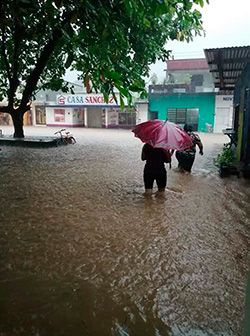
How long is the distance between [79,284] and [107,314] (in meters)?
0.60

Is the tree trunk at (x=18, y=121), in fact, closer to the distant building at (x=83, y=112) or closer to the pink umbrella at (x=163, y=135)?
the pink umbrella at (x=163, y=135)

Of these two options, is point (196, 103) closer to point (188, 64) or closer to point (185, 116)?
point (185, 116)

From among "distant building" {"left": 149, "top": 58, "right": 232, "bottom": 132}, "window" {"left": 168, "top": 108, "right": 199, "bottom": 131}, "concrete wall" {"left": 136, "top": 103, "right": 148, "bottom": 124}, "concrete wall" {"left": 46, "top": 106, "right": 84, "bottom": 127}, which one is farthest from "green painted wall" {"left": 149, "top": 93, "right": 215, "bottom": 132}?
"concrete wall" {"left": 46, "top": 106, "right": 84, "bottom": 127}

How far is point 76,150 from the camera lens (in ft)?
51.7

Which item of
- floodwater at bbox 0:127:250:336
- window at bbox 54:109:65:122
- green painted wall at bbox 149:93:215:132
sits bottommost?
floodwater at bbox 0:127:250:336

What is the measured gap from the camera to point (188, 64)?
34.9 meters

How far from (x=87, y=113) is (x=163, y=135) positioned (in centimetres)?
3006

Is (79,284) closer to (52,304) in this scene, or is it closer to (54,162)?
(52,304)

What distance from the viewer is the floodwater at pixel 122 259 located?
2998 mm

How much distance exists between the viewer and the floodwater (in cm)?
300

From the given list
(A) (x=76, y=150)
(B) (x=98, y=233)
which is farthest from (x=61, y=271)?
(A) (x=76, y=150)

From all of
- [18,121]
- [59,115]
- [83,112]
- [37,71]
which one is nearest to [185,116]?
[83,112]

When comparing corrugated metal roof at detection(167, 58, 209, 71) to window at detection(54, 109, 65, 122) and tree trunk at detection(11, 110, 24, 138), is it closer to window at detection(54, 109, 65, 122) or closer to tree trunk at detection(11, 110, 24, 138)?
window at detection(54, 109, 65, 122)

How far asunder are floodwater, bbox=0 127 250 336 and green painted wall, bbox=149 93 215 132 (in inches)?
849
